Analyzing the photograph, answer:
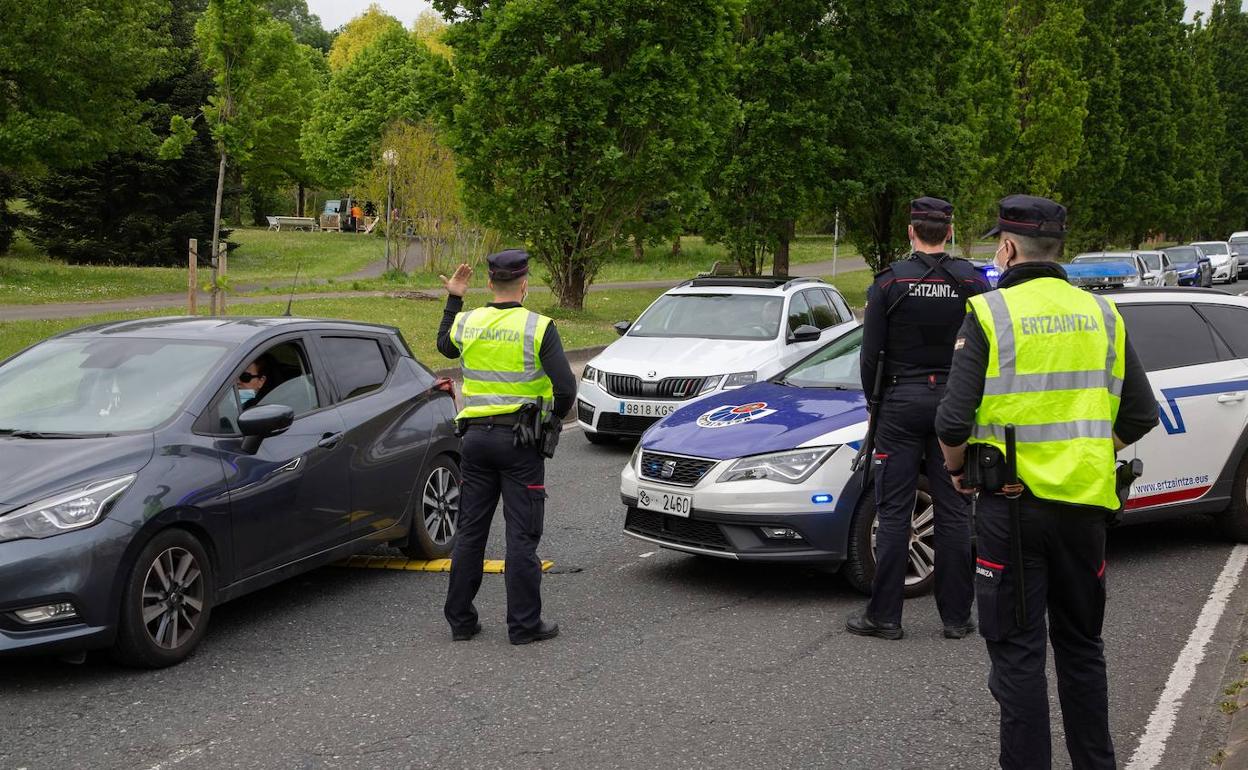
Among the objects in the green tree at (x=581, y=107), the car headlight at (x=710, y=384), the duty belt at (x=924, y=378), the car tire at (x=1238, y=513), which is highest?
the green tree at (x=581, y=107)

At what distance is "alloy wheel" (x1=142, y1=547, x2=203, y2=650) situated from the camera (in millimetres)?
5297

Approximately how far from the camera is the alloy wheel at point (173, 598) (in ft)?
17.4

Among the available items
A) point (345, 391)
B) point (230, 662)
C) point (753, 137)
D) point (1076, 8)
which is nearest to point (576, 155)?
point (753, 137)

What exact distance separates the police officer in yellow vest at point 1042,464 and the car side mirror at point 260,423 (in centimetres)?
331

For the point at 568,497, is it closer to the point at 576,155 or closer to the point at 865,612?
the point at 865,612

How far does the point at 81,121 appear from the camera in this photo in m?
26.8

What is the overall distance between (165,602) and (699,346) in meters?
6.94

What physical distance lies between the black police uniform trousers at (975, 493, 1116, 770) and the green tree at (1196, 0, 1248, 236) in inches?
3157

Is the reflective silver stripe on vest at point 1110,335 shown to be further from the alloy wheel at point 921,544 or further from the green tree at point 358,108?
the green tree at point 358,108

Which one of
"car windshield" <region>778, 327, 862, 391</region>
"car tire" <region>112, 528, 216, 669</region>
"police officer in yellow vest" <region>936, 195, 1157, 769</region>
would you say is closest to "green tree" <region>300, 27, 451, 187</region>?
"car windshield" <region>778, 327, 862, 391</region>

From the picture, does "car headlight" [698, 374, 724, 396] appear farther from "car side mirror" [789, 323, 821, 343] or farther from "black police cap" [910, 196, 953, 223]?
"black police cap" [910, 196, 953, 223]

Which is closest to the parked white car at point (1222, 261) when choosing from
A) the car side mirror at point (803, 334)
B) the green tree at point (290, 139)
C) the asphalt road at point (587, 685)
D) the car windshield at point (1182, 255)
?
the car windshield at point (1182, 255)

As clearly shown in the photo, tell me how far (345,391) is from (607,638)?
211 cm

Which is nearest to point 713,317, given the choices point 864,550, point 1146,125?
point 864,550
